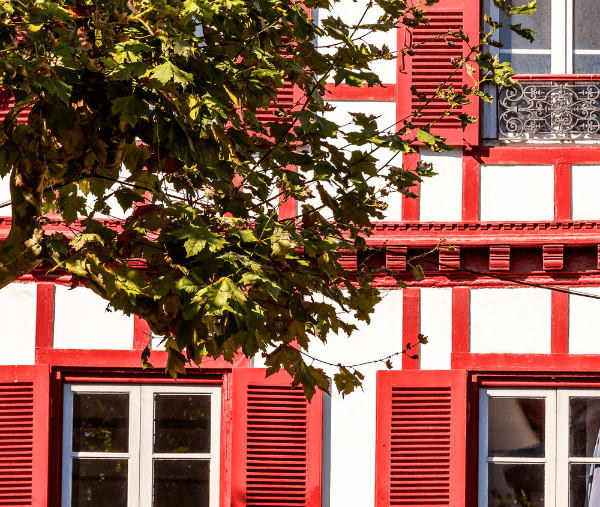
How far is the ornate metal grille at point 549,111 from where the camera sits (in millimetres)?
7113

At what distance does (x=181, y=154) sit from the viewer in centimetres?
425

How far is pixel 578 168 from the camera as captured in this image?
23.2ft

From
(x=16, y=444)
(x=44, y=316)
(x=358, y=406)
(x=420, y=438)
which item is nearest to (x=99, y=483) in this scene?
(x=16, y=444)

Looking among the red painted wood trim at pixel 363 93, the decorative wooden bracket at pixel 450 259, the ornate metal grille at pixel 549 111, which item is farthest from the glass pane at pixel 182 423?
the ornate metal grille at pixel 549 111

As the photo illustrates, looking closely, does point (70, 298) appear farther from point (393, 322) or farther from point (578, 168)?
point (578, 168)

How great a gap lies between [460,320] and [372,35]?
2.36 metres

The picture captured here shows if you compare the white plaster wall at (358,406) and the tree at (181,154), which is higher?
the tree at (181,154)

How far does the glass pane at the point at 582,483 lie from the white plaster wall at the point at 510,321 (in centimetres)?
97

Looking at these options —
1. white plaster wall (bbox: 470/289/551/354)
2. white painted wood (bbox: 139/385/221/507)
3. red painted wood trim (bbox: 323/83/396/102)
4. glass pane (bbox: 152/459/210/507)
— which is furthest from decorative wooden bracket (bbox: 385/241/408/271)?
glass pane (bbox: 152/459/210/507)

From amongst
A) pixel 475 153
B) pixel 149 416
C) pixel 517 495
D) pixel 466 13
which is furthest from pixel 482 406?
pixel 466 13

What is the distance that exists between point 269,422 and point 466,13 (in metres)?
3.55

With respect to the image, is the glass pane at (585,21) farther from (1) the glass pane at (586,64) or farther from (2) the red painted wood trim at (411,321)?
(2) the red painted wood trim at (411,321)

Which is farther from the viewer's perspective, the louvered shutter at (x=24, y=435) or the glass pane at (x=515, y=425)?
the glass pane at (x=515, y=425)

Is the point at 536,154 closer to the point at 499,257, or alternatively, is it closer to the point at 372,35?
the point at 499,257
